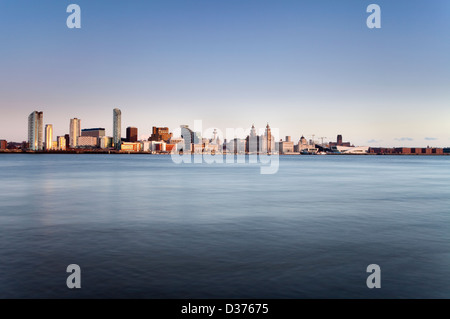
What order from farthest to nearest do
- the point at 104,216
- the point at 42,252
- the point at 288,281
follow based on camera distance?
the point at 104,216 < the point at 42,252 < the point at 288,281

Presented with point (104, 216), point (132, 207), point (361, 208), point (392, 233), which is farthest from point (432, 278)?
point (132, 207)

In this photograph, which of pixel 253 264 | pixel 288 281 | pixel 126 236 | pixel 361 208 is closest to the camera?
pixel 288 281

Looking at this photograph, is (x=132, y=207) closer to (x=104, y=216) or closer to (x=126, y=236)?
(x=104, y=216)

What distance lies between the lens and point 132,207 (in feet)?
101

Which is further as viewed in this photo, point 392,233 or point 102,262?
point 392,233

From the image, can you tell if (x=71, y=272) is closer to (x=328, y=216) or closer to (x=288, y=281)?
(x=288, y=281)

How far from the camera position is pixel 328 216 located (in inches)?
1038
